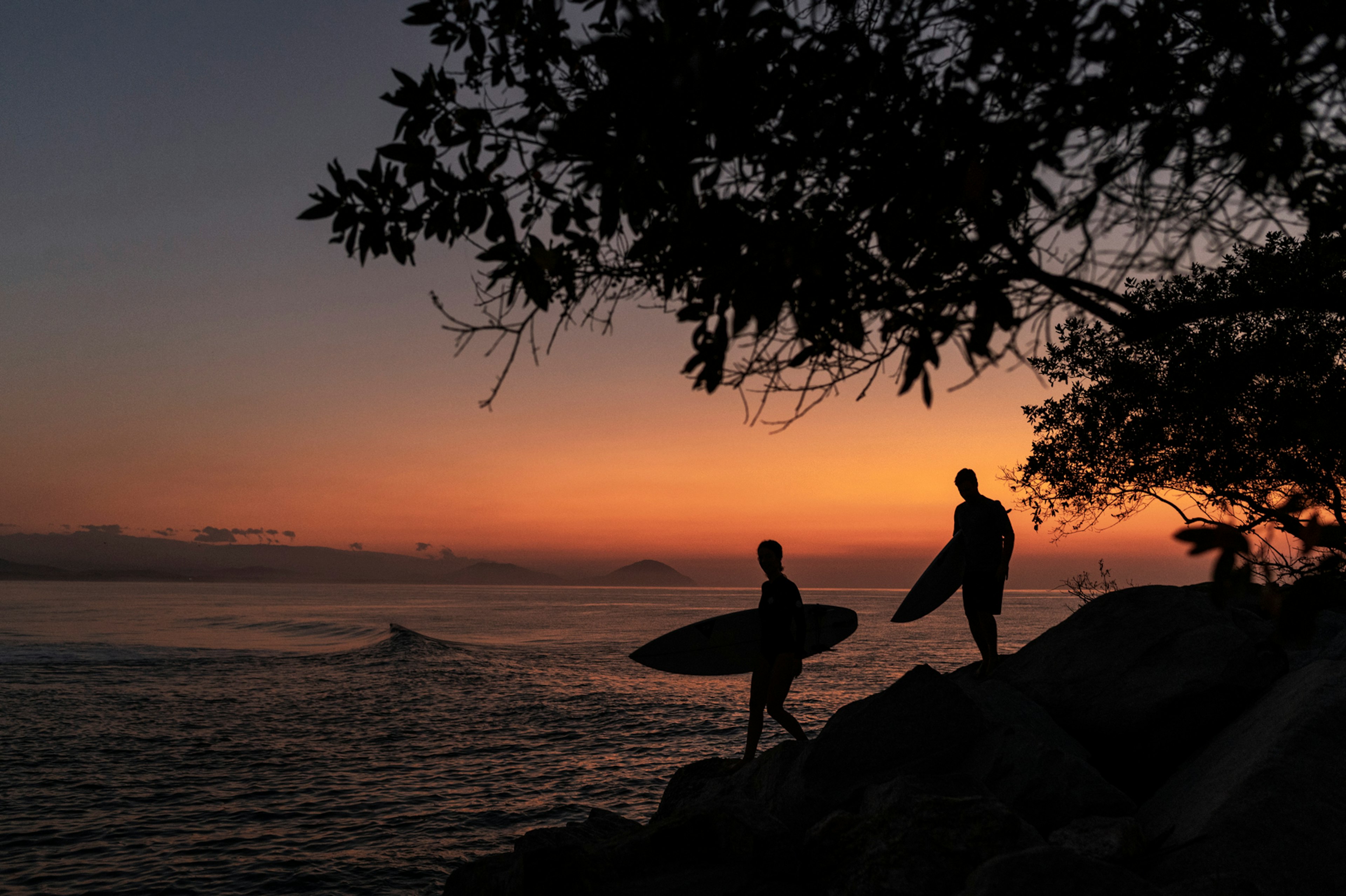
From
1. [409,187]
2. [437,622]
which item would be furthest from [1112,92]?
[437,622]

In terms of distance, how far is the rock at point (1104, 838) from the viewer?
15.7 ft

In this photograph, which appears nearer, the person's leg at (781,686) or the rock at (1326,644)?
the rock at (1326,644)

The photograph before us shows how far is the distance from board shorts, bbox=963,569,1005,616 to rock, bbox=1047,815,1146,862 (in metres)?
3.62

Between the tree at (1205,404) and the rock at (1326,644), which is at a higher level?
the tree at (1205,404)

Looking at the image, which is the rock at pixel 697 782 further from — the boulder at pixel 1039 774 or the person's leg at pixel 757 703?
the boulder at pixel 1039 774

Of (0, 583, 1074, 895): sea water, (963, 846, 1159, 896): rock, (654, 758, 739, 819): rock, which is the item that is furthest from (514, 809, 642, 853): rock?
(963, 846, 1159, 896): rock

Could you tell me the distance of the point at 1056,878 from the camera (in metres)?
3.86

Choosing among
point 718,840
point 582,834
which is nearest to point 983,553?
point 718,840

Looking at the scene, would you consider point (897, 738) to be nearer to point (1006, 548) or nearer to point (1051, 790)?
point (1051, 790)

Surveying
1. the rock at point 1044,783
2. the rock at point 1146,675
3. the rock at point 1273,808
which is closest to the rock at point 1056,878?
the rock at point 1273,808

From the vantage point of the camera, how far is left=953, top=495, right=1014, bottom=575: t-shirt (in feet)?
28.7

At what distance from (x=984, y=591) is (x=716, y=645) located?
14.6ft

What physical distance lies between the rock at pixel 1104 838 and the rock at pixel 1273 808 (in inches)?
6.4

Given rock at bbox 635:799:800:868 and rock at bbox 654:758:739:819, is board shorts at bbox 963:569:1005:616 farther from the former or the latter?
rock at bbox 635:799:800:868
